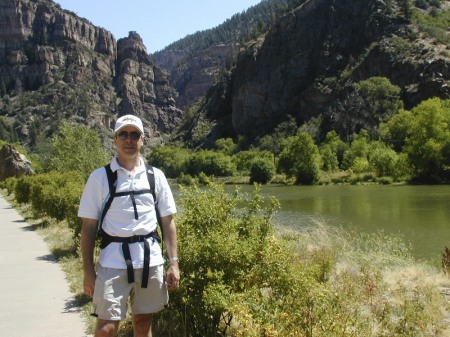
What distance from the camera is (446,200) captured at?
39875 mm

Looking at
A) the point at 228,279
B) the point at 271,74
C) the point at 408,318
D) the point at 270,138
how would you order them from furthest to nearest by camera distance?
1. the point at 271,74
2. the point at 270,138
3. the point at 408,318
4. the point at 228,279

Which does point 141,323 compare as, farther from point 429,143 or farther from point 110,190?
point 429,143

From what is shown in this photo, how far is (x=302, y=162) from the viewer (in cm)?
8512

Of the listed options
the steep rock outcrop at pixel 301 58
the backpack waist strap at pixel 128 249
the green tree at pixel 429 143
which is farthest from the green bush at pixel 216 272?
the steep rock outcrop at pixel 301 58

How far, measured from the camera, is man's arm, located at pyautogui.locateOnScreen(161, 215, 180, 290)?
485cm

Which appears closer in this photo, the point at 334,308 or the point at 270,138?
the point at 334,308

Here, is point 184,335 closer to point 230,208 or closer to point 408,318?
point 230,208

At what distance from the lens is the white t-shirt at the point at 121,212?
179 inches

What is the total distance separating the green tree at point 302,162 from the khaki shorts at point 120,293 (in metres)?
79.0

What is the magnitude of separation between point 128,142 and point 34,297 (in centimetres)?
506

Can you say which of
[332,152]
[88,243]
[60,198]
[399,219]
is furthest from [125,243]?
[332,152]

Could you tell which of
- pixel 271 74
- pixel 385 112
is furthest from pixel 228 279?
pixel 271 74

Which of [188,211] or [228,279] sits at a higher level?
[188,211]

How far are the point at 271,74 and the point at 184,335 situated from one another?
511ft
